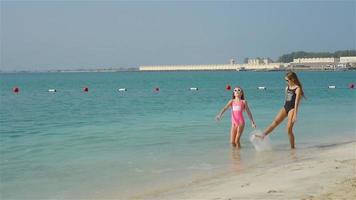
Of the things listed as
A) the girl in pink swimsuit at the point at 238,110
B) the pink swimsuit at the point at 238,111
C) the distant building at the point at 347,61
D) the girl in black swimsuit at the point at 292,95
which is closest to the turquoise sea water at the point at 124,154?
the girl in pink swimsuit at the point at 238,110

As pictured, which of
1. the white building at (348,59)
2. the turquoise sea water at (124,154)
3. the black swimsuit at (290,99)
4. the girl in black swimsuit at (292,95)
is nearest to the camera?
the turquoise sea water at (124,154)

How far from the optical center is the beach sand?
7059 mm

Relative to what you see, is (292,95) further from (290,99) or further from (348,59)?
(348,59)

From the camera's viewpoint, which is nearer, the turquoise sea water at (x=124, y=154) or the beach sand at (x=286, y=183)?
the beach sand at (x=286, y=183)

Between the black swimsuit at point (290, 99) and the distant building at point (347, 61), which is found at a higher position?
the distant building at point (347, 61)

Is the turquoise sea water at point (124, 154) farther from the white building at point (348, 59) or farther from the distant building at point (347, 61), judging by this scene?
the white building at point (348, 59)

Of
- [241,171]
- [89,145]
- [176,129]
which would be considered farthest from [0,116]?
[241,171]

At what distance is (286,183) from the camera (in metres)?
7.86

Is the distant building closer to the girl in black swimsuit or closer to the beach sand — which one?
the girl in black swimsuit

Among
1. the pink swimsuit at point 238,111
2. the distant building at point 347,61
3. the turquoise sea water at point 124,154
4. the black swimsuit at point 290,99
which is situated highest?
the distant building at point 347,61

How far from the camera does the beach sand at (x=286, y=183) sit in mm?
7059

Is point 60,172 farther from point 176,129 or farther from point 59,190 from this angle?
point 176,129

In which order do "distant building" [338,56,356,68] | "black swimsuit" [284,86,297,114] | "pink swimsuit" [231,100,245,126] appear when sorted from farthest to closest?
"distant building" [338,56,356,68] < "pink swimsuit" [231,100,245,126] < "black swimsuit" [284,86,297,114]

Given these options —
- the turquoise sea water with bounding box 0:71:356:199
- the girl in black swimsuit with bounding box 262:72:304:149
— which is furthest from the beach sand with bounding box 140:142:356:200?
the girl in black swimsuit with bounding box 262:72:304:149
